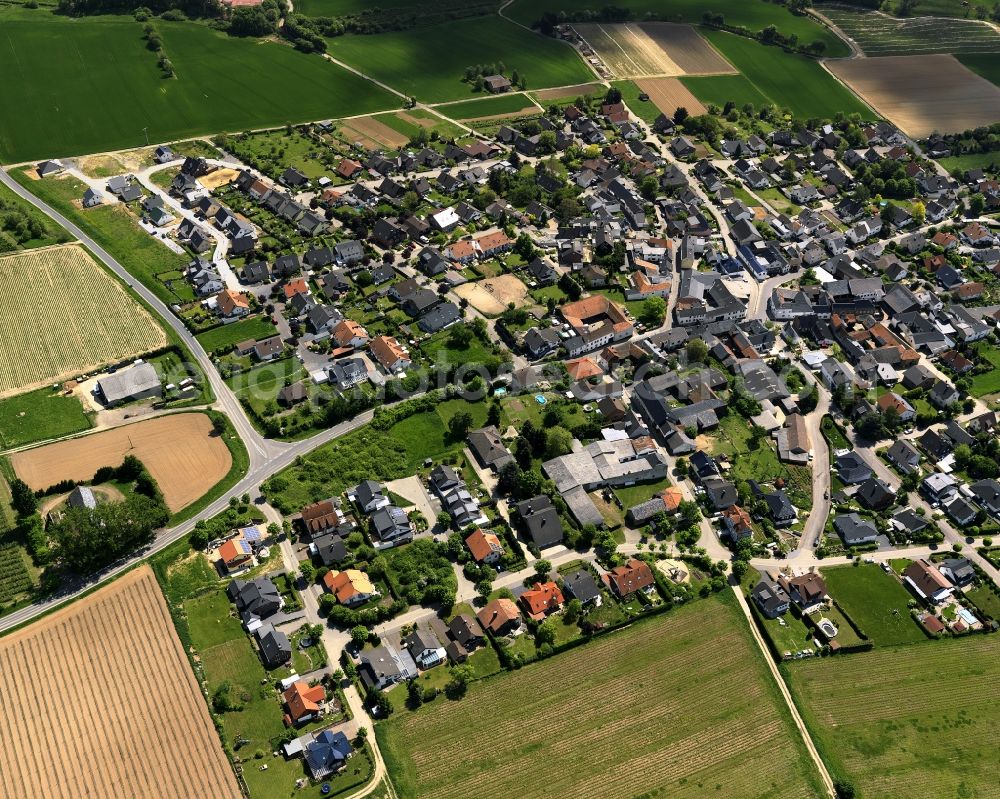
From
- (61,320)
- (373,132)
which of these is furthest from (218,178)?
(61,320)

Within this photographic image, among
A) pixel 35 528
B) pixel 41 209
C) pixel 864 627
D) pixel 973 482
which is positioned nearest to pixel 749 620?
pixel 864 627

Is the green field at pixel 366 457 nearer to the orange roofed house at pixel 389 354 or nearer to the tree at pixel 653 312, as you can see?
the orange roofed house at pixel 389 354

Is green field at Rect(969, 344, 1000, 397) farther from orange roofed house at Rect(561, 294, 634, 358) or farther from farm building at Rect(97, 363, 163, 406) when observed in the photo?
farm building at Rect(97, 363, 163, 406)

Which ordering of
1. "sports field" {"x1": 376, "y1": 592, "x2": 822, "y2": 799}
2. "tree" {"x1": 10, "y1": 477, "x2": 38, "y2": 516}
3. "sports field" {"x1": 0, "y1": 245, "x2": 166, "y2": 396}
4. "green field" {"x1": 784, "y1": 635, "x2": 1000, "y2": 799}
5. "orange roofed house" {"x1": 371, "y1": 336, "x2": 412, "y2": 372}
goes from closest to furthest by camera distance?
1. "sports field" {"x1": 376, "y1": 592, "x2": 822, "y2": 799}
2. "green field" {"x1": 784, "y1": 635, "x2": 1000, "y2": 799}
3. "tree" {"x1": 10, "y1": 477, "x2": 38, "y2": 516}
4. "sports field" {"x1": 0, "y1": 245, "x2": 166, "y2": 396}
5. "orange roofed house" {"x1": 371, "y1": 336, "x2": 412, "y2": 372}

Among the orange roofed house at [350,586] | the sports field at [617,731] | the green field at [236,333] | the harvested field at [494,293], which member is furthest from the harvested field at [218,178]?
the sports field at [617,731]

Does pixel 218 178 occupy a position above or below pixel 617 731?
above

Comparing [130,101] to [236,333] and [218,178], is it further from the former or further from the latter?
[236,333]

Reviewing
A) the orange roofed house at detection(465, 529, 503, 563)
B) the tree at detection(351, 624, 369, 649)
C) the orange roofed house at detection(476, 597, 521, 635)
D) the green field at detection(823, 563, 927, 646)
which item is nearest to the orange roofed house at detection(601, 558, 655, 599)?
the orange roofed house at detection(476, 597, 521, 635)
